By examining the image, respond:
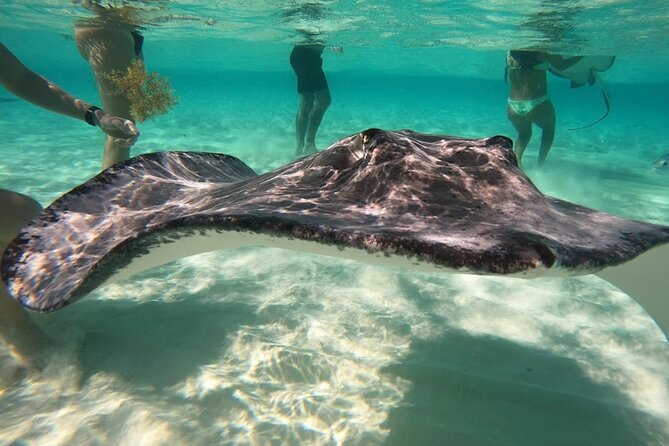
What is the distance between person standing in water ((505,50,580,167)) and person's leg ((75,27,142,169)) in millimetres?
9402

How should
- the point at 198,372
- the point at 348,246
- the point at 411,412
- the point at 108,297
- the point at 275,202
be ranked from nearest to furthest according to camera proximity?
the point at 348,246
the point at 275,202
the point at 411,412
the point at 198,372
the point at 108,297

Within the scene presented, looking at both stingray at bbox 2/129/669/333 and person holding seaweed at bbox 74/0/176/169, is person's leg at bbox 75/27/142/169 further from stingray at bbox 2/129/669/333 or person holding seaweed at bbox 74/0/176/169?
stingray at bbox 2/129/669/333

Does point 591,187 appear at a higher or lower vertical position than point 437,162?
lower

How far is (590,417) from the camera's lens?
264 centimetres

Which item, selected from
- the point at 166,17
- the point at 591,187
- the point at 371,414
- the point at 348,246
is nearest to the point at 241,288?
the point at 371,414

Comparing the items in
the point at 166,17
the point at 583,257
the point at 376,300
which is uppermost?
the point at 166,17

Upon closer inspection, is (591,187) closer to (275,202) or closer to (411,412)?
(411,412)


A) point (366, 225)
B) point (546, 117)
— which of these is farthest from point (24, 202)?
point (546, 117)

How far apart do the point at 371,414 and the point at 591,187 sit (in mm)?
10348

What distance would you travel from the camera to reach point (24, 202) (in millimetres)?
3189

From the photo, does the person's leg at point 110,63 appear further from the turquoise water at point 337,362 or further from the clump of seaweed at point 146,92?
the turquoise water at point 337,362

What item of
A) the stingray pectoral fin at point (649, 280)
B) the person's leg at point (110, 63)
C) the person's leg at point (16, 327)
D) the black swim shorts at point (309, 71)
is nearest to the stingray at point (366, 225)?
the stingray pectoral fin at point (649, 280)

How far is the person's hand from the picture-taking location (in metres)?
4.62

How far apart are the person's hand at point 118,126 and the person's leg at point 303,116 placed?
746 cm
